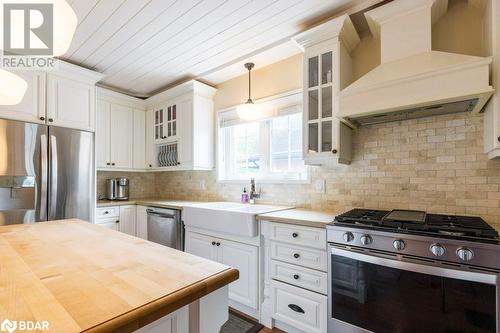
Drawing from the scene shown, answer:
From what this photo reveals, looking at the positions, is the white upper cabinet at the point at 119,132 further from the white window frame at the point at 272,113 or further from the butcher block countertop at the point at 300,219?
the butcher block countertop at the point at 300,219

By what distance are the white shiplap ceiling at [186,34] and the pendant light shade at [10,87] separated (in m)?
0.98

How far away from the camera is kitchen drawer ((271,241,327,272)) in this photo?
179 centimetres

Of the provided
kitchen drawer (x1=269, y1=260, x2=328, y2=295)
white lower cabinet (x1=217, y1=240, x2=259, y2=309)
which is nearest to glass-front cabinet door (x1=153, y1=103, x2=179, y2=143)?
white lower cabinet (x1=217, y1=240, x2=259, y2=309)

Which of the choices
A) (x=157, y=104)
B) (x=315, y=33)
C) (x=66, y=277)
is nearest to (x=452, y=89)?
(x=315, y=33)

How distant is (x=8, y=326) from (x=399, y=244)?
5.40ft

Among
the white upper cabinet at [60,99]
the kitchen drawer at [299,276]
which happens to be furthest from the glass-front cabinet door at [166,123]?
the kitchen drawer at [299,276]

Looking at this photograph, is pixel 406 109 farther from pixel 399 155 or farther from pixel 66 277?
pixel 66 277

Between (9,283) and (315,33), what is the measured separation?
2.28m

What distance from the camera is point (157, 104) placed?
367 cm

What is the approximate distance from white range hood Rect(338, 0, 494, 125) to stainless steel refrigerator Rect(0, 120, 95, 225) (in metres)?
2.66

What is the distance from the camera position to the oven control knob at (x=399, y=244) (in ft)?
4.75

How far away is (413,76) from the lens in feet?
5.16

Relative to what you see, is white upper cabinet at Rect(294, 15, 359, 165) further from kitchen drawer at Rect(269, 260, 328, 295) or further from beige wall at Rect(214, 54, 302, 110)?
kitchen drawer at Rect(269, 260, 328, 295)

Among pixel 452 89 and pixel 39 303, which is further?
pixel 452 89
